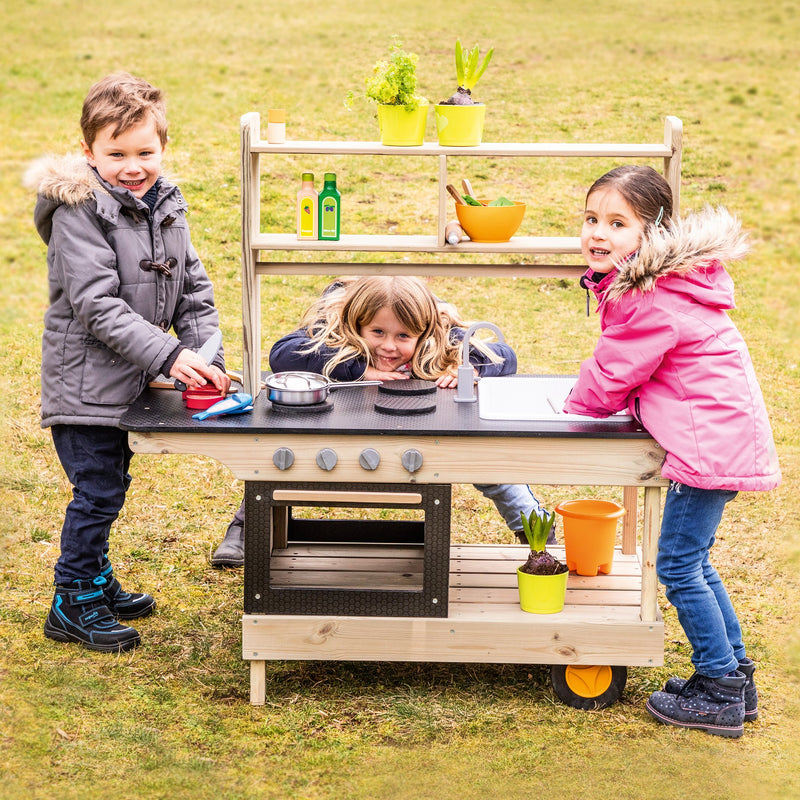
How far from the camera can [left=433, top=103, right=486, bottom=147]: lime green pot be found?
138 inches

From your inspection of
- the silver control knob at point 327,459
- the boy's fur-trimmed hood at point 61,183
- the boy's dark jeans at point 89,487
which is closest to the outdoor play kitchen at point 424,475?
the silver control knob at point 327,459

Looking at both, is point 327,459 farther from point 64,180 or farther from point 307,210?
point 64,180

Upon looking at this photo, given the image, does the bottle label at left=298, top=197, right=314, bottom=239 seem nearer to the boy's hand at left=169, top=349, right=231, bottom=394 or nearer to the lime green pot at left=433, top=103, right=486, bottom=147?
the lime green pot at left=433, top=103, right=486, bottom=147

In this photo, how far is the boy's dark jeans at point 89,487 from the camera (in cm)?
349

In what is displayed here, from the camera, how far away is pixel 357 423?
3174 mm

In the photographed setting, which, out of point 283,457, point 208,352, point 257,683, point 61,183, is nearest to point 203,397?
point 208,352

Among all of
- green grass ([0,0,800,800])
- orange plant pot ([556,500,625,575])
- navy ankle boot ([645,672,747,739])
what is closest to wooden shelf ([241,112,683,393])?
orange plant pot ([556,500,625,575])

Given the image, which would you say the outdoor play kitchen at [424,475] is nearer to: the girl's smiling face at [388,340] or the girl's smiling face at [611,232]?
the girl's smiling face at [388,340]

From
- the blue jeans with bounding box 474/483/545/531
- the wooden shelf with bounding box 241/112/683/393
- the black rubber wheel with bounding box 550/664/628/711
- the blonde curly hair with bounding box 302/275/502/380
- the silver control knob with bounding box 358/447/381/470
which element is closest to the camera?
the silver control knob with bounding box 358/447/381/470

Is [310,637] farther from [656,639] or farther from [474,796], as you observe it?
[656,639]

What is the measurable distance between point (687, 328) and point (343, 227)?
603cm

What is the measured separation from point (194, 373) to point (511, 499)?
1319 mm

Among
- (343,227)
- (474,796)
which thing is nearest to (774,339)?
(343,227)

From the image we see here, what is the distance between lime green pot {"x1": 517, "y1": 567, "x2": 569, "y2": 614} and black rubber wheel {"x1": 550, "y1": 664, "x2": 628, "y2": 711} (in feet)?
0.63
